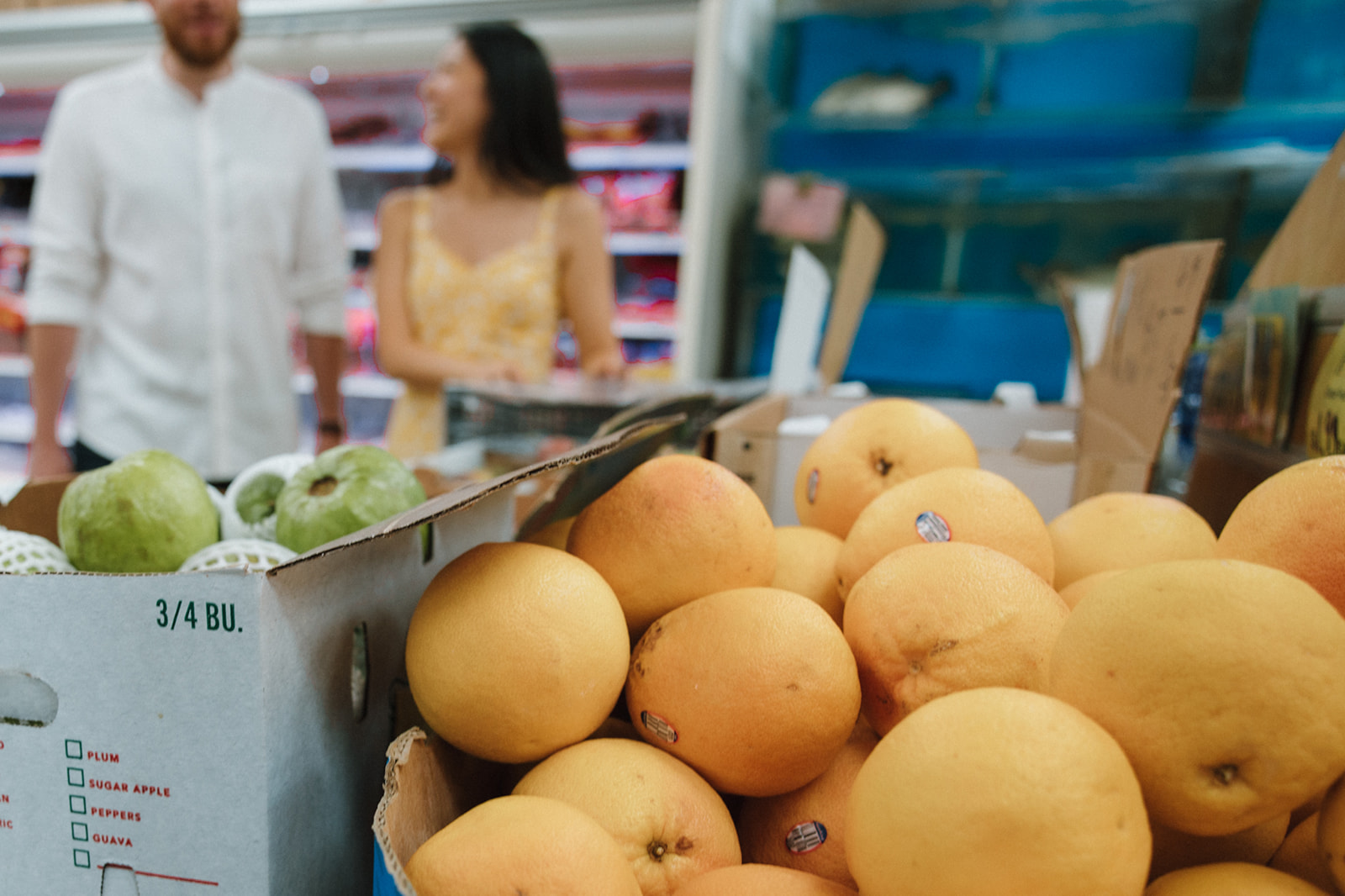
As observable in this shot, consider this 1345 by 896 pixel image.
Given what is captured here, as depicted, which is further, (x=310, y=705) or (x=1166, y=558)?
(x=1166, y=558)

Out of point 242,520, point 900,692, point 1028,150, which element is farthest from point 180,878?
point 1028,150

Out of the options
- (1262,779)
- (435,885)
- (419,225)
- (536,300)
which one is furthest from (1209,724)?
(419,225)

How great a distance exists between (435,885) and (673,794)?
156 millimetres

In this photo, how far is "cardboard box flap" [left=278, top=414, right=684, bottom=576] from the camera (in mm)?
464

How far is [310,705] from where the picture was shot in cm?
49

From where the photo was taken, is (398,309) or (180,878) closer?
(180,878)

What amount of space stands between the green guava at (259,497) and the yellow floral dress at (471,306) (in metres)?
1.36

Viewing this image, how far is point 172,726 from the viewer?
46cm

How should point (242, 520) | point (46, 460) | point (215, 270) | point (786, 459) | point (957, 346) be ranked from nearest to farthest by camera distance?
point (242, 520)
point (786, 459)
point (46, 460)
point (215, 270)
point (957, 346)

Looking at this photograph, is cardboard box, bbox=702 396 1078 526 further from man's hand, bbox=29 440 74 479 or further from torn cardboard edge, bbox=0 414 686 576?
man's hand, bbox=29 440 74 479

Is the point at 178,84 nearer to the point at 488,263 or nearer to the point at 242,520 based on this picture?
the point at 488,263

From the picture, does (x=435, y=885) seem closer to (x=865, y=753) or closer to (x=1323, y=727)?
(x=865, y=753)

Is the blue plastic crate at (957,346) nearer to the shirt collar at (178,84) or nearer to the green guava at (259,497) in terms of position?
the shirt collar at (178,84)

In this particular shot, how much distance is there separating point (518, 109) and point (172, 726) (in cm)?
190
